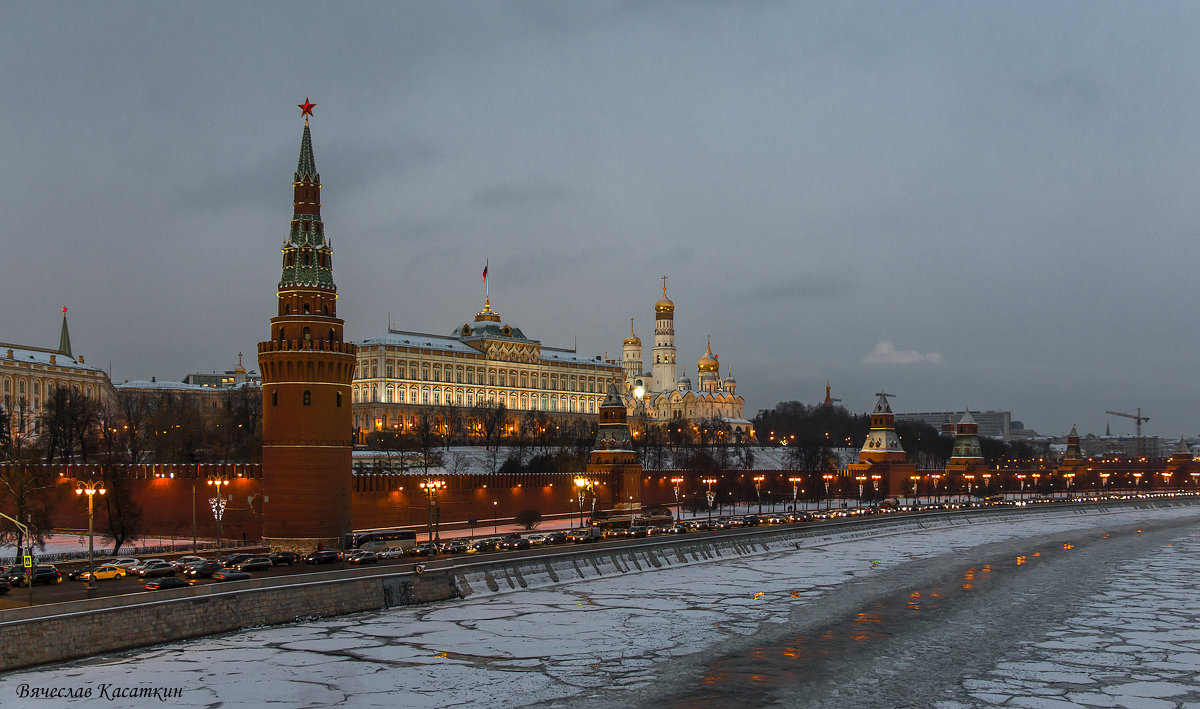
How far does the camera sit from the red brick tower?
5847 cm

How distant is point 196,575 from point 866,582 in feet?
91.4

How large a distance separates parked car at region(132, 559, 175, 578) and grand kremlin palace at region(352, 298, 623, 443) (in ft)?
271

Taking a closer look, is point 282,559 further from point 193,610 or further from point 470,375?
point 470,375

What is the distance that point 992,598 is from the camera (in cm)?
4619

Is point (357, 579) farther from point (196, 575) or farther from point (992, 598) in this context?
point (992, 598)

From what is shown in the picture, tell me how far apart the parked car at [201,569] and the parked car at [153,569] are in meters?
0.75

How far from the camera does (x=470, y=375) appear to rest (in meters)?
157

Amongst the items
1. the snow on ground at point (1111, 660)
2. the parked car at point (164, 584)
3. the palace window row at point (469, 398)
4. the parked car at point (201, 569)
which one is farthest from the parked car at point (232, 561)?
the palace window row at point (469, 398)

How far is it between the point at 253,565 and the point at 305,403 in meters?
11.5

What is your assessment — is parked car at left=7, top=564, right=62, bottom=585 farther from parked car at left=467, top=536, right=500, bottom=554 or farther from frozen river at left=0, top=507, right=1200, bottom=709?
parked car at left=467, top=536, right=500, bottom=554

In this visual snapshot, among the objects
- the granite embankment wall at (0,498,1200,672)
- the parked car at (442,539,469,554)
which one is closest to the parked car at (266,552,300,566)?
the parked car at (442,539,469,554)

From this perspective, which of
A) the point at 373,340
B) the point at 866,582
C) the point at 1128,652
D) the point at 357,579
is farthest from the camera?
the point at 373,340

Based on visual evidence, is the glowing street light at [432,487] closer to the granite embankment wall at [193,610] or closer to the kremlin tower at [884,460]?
the granite embankment wall at [193,610]

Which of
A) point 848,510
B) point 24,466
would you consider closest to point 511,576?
point 24,466
